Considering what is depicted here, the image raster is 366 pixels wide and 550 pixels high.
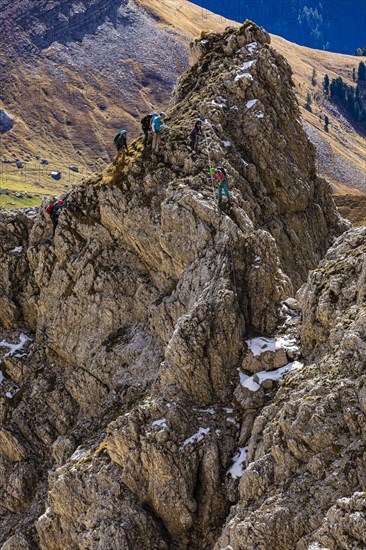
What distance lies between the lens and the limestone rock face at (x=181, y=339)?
146 feet

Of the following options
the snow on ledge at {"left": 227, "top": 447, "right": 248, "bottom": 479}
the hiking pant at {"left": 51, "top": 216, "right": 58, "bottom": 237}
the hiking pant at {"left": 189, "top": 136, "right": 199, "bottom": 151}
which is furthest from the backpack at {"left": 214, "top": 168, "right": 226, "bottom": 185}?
the snow on ledge at {"left": 227, "top": 447, "right": 248, "bottom": 479}

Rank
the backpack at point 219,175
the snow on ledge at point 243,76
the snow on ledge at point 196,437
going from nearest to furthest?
1. the snow on ledge at point 196,437
2. the backpack at point 219,175
3. the snow on ledge at point 243,76

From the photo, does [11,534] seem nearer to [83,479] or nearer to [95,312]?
[83,479]

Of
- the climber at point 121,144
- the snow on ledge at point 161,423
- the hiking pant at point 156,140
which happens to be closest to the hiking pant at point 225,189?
the hiking pant at point 156,140

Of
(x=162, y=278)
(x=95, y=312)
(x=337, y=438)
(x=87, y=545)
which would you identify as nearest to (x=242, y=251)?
(x=162, y=278)

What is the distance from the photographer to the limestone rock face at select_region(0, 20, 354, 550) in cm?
4438

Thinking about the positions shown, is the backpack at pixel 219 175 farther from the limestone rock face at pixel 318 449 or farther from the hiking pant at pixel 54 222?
the hiking pant at pixel 54 222

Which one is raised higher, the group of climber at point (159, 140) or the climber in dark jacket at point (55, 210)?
the group of climber at point (159, 140)

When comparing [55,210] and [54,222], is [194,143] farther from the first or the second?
[54,222]

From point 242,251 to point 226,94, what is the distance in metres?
16.9

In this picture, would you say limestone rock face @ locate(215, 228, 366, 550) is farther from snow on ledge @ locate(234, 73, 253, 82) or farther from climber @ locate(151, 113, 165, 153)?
snow on ledge @ locate(234, 73, 253, 82)

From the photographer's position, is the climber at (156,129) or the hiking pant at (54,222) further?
the hiking pant at (54,222)

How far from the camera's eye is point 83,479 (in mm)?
49969

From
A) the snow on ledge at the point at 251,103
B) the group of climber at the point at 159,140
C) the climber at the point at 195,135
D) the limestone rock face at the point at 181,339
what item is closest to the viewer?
the limestone rock face at the point at 181,339
